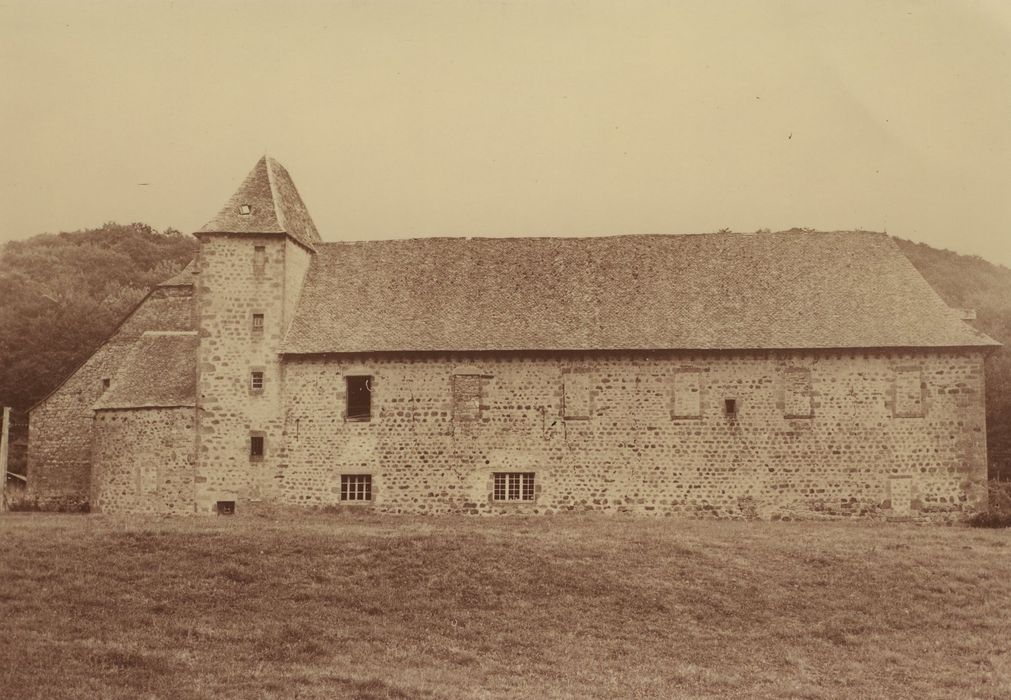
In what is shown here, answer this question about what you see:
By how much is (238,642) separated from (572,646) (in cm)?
510

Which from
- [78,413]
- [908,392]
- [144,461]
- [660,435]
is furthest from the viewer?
[78,413]

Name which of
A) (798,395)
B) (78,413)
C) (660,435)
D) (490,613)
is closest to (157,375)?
(78,413)

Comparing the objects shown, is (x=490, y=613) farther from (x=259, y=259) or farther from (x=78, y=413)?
(x=78, y=413)

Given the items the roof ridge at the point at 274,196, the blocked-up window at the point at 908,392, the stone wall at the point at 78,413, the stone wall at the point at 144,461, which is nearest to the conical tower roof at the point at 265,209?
the roof ridge at the point at 274,196

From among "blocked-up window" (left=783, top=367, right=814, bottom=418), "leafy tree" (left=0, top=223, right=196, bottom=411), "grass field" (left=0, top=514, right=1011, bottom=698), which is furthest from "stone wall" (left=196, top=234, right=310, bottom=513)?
"blocked-up window" (left=783, top=367, right=814, bottom=418)

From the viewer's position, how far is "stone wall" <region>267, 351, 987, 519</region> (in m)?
29.4

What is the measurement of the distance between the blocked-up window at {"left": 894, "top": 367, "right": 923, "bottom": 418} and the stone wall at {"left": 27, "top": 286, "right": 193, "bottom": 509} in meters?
22.9

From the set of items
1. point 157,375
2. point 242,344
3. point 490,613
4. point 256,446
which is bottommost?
point 490,613

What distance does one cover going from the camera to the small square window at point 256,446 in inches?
1195

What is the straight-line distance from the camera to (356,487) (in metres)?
30.1

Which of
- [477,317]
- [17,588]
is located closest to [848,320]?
[477,317]

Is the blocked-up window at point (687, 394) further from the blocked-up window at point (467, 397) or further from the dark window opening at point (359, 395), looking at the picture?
the dark window opening at point (359, 395)

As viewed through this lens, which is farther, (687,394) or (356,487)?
(356,487)

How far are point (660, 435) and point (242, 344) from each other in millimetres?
12960
